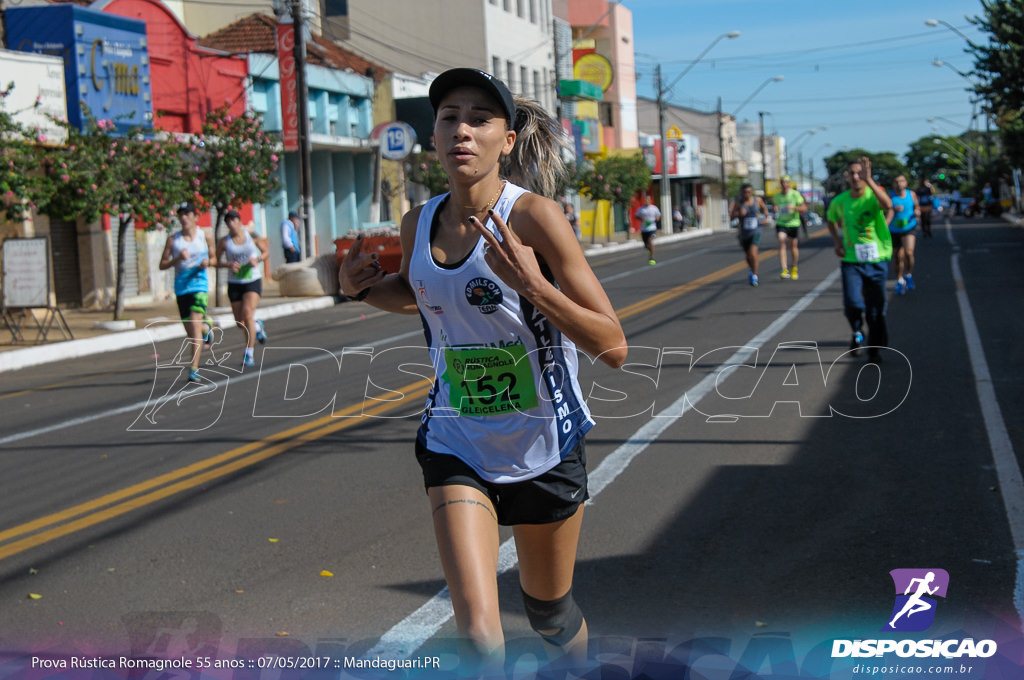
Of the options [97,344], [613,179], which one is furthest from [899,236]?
[613,179]

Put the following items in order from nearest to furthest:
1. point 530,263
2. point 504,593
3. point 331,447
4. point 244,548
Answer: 1. point 530,263
2. point 504,593
3. point 244,548
4. point 331,447

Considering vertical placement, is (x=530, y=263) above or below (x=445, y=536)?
above

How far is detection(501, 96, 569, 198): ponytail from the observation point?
388 centimetres

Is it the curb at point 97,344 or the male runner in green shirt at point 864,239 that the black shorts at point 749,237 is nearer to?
the curb at point 97,344

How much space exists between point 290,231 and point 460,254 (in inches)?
911

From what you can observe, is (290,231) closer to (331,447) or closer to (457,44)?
(331,447)

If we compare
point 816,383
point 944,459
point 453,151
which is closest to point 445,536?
point 453,151

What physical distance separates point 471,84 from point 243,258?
9.92 m

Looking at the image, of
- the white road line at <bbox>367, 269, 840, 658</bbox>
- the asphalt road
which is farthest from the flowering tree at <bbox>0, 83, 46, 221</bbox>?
the white road line at <bbox>367, 269, 840, 658</bbox>

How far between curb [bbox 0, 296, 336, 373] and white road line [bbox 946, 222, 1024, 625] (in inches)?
390

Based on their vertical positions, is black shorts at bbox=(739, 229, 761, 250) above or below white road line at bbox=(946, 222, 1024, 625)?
above

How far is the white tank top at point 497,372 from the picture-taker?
10.9 ft

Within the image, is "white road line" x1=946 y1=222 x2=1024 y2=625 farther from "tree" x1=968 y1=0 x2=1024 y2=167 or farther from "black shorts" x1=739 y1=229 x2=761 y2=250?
"tree" x1=968 y1=0 x2=1024 y2=167

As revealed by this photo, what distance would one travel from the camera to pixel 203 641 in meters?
4.55
